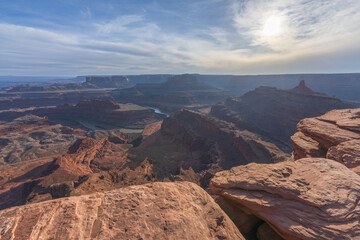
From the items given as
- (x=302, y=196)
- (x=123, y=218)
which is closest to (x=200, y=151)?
(x=302, y=196)

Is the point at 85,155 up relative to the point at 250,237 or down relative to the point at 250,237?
down

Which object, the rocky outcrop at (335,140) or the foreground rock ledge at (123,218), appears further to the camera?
the rocky outcrop at (335,140)

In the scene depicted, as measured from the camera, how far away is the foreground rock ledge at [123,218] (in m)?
5.14

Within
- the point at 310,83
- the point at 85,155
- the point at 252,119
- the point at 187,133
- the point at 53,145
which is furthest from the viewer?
the point at 310,83

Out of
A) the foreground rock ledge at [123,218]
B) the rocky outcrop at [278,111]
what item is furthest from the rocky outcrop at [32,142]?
the rocky outcrop at [278,111]

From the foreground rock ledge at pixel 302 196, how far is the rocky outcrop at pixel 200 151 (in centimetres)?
2001

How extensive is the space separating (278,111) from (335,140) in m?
70.7

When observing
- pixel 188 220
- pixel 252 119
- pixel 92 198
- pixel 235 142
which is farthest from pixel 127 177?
pixel 252 119

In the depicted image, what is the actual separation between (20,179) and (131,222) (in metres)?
37.9

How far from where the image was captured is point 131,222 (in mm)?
5656

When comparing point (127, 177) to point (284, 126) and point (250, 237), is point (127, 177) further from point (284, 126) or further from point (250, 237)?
point (284, 126)

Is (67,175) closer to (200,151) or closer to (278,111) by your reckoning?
(200,151)

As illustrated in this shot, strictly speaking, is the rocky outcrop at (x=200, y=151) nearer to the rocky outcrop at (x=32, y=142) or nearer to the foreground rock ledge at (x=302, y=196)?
the foreground rock ledge at (x=302, y=196)

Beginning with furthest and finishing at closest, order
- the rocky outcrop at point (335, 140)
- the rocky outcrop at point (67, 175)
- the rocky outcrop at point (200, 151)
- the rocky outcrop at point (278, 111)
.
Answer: the rocky outcrop at point (278, 111) < the rocky outcrop at point (200, 151) < the rocky outcrop at point (67, 175) < the rocky outcrop at point (335, 140)
